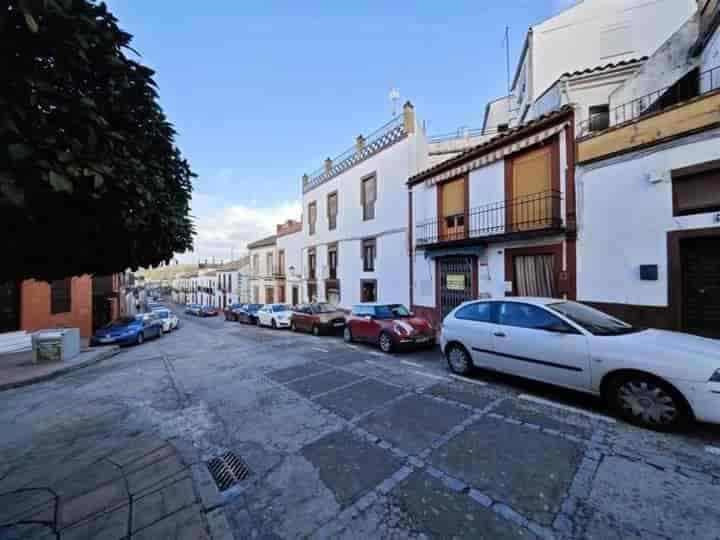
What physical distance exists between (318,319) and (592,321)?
967 cm

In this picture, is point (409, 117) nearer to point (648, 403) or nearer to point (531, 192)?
point (531, 192)

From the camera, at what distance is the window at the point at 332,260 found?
16.8 meters

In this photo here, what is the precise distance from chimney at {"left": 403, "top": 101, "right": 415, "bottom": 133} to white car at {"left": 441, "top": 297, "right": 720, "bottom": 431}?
958 cm

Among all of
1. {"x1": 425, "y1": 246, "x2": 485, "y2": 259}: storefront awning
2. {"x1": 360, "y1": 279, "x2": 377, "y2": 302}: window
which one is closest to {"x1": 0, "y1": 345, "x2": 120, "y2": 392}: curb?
{"x1": 360, "y1": 279, "x2": 377, "y2": 302}: window

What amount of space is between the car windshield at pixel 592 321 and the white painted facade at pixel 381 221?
762 cm

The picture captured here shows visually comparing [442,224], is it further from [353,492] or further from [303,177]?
[303,177]

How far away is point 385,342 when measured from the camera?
8172 millimetres

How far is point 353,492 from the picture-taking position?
2551 mm

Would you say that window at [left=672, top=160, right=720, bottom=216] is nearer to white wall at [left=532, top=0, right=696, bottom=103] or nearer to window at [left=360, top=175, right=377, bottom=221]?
white wall at [left=532, top=0, right=696, bottom=103]

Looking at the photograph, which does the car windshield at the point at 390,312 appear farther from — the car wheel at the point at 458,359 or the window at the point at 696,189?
the window at the point at 696,189

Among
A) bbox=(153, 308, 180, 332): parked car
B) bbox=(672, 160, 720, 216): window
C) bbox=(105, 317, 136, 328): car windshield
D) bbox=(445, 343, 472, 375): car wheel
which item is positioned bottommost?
bbox=(153, 308, 180, 332): parked car

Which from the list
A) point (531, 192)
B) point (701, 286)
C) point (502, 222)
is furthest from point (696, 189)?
point (502, 222)

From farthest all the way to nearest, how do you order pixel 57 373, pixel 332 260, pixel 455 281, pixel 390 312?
pixel 332 260
pixel 455 281
pixel 390 312
pixel 57 373

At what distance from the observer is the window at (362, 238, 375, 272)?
46.4 feet
